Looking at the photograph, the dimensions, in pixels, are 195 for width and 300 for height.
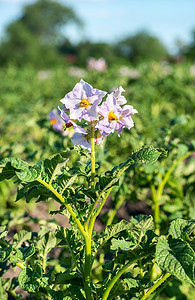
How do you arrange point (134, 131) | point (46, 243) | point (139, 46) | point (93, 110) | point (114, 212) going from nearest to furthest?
point (93, 110) < point (46, 243) < point (114, 212) < point (134, 131) < point (139, 46)

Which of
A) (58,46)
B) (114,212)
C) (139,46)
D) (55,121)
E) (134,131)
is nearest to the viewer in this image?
(114,212)

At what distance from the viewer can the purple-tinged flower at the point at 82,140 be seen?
1.06m

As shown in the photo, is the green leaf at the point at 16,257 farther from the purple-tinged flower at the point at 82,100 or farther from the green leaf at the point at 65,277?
the purple-tinged flower at the point at 82,100

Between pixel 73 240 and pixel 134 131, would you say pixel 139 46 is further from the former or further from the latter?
pixel 73 240

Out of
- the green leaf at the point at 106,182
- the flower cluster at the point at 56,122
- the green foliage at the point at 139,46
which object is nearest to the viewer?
the green leaf at the point at 106,182

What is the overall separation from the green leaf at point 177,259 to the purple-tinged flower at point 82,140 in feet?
1.17

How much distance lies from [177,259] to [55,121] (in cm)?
135

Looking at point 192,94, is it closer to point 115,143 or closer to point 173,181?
point 115,143

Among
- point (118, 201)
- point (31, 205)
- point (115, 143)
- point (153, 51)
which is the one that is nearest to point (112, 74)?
A: point (115, 143)

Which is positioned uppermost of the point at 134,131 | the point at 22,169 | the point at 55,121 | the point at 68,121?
the point at 55,121

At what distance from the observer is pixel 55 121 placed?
2.08 meters

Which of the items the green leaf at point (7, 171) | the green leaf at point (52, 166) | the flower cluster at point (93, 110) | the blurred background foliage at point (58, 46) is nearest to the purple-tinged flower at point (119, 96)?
the flower cluster at point (93, 110)

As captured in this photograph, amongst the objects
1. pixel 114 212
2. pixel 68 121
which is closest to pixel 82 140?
pixel 68 121

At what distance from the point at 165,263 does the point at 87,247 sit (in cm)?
29
